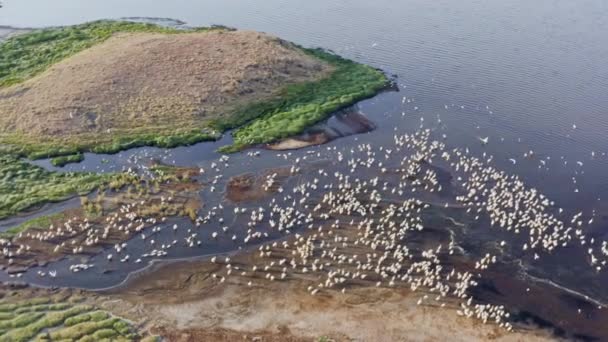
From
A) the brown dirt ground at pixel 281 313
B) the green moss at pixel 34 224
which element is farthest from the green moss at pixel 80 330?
the green moss at pixel 34 224

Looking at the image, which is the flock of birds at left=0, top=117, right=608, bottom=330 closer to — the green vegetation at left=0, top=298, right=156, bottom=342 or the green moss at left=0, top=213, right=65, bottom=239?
the green moss at left=0, top=213, right=65, bottom=239

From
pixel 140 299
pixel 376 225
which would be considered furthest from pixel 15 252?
pixel 376 225

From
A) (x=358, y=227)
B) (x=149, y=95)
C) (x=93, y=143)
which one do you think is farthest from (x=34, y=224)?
(x=358, y=227)

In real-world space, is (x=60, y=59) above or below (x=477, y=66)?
below

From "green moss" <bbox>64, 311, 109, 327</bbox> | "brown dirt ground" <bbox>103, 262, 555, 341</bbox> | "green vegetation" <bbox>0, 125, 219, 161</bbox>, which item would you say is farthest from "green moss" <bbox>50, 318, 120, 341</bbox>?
"green vegetation" <bbox>0, 125, 219, 161</bbox>

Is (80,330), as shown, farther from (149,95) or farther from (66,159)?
(149,95)
